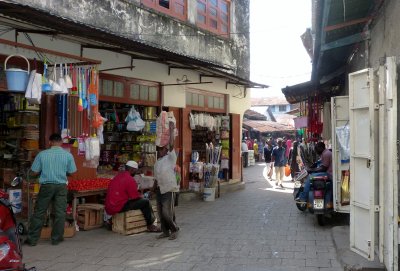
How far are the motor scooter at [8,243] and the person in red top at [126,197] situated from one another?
3.28 meters

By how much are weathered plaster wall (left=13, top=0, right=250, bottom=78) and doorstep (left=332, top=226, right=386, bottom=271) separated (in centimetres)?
700

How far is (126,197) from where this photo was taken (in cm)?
840

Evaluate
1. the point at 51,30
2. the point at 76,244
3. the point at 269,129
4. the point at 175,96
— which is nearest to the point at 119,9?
the point at 175,96

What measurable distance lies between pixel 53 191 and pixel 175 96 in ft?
19.2

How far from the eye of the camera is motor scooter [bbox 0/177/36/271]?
4.59 metres

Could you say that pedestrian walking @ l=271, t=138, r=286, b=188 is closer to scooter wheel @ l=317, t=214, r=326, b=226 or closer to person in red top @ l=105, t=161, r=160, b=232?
scooter wheel @ l=317, t=214, r=326, b=226

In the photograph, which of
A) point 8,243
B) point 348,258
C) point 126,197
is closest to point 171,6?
point 126,197

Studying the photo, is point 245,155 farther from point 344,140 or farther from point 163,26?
point 344,140

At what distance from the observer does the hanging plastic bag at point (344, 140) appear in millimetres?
7363

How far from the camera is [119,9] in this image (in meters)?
10.8

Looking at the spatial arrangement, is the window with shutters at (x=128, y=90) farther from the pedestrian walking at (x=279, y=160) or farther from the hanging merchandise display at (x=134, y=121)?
the pedestrian walking at (x=279, y=160)

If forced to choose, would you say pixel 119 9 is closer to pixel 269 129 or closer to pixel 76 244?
pixel 76 244

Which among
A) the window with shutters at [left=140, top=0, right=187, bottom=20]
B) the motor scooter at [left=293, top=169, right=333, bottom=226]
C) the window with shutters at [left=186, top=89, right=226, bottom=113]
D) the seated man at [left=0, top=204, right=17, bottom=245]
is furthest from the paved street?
the window with shutters at [left=140, top=0, right=187, bottom=20]

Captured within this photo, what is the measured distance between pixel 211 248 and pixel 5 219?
138 inches
